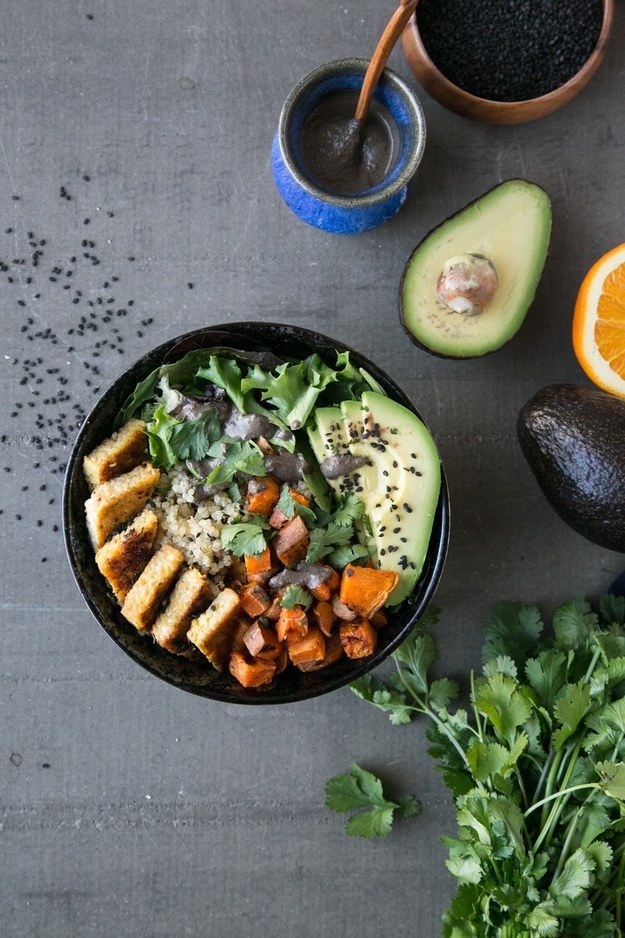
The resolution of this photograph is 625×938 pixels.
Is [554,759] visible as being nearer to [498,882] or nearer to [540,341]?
[498,882]

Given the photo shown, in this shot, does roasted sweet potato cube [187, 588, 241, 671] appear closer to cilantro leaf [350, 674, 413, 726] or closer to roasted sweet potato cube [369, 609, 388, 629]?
roasted sweet potato cube [369, 609, 388, 629]

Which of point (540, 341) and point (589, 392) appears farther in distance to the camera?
point (540, 341)

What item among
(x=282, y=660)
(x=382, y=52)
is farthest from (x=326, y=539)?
(x=382, y=52)

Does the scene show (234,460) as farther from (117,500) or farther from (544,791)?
(544,791)

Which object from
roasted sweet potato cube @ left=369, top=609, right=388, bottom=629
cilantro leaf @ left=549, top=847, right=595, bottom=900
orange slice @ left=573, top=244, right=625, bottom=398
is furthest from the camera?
orange slice @ left=573, top=244, right=625, bottom=398

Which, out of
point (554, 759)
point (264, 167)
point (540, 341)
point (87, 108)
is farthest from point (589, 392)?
point (87, 108)

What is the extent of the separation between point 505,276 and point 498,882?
4.07 ft

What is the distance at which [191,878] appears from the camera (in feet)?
6.19

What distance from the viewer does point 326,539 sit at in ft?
5.13

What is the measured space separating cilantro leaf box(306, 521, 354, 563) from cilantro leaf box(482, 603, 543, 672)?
1.63ft

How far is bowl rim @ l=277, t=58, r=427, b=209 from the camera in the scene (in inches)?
68.4

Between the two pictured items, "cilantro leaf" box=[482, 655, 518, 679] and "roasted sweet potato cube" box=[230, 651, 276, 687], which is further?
"cilantro leaf" box=[482, 655, 518, 679]

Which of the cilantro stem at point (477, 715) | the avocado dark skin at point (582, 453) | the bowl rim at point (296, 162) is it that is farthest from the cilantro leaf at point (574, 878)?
the bowl rim at point (296, 162)

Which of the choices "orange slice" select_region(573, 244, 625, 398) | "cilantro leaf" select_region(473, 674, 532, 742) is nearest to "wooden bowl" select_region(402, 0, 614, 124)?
"orange slice" select_region(573, 244, 625, 398)
